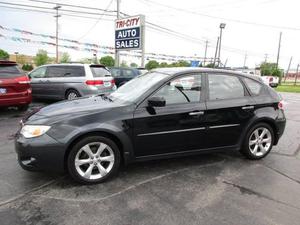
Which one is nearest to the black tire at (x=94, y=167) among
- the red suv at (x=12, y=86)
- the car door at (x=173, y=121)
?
the car door at (x=173, y=121)

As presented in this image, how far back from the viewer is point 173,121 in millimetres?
3957

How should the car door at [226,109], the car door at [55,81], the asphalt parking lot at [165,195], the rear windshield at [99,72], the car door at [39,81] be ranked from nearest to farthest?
the asphalt parking lot at [165,195]
the car door at [226,109]
the rear windshield at [99,72]
the car door at [55,81]
the car door at [39,81]

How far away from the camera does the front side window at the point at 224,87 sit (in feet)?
14.3

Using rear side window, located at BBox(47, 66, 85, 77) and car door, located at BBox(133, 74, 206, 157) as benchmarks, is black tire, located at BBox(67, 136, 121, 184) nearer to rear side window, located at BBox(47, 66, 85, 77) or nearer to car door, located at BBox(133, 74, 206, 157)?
car door, located at BBox(133, 74, 206, 157)

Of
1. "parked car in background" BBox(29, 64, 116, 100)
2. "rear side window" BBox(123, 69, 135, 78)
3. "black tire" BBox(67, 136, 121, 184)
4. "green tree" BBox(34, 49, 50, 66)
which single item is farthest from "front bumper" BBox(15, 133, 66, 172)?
"green tree" BBox(34, 49, 50, 66)

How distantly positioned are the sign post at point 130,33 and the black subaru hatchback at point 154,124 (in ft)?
42.2

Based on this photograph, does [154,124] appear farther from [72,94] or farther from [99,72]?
[72,94]

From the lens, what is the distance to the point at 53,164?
3.47 m

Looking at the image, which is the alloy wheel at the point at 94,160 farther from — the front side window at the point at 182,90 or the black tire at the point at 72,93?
the black tire at the point at 72,93

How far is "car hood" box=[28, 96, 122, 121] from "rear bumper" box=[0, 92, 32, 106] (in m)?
4.20

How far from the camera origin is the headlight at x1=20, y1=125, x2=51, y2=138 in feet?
11.4

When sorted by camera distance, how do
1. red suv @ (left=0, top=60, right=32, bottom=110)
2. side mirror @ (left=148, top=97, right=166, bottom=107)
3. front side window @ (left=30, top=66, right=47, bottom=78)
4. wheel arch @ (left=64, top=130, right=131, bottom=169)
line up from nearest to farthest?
1. wheel arch @ (left=64, top=130, right=131, bottom=169)
2. side mirror @ (left=148, top=97, right=166, bottom=107)
3. red suv @ (left=0, top=60, right=32, bottom=110)
4. front side window @ (left=30, top=66, right=47, bottom=78)

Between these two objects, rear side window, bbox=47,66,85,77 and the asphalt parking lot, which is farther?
rear side window, bbox=47,66,85,77

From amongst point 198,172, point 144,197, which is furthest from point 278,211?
Answer: point 144,197
